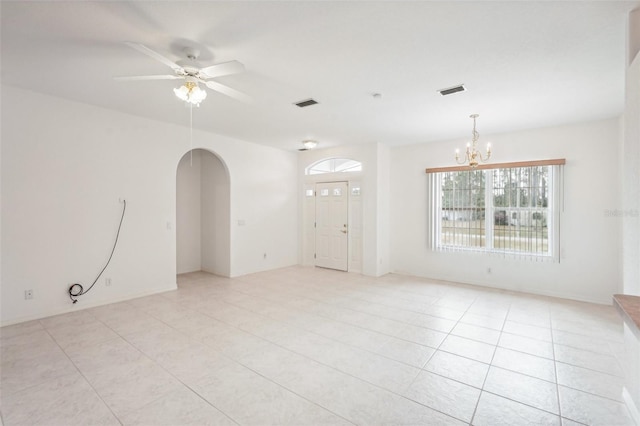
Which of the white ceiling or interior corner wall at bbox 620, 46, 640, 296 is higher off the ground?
the white ceiling

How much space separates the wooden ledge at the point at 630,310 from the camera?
4.55ft

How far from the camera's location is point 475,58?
105 inches

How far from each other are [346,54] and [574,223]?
181 inches

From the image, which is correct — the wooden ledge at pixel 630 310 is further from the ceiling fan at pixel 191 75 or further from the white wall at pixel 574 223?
the white wall at pixel 574 223

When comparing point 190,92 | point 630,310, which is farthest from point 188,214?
point 630,310

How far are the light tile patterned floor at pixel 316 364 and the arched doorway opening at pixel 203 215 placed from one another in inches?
72.6

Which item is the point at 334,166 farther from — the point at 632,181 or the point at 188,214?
the point at 632,181

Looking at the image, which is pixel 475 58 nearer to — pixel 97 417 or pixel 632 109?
pixel 632 109

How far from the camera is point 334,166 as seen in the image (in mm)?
6969

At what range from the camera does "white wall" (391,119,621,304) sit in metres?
4.39

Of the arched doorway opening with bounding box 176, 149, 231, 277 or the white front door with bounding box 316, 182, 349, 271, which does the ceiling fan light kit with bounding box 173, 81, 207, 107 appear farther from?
the white front door with bounding box 316, 182, 349, 271

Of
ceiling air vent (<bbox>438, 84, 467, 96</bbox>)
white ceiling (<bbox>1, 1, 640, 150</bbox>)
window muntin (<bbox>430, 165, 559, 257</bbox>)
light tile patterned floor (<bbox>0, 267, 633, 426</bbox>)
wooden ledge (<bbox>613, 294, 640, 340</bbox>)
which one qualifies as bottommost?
light tile patterned floor (<bbox>0, 267, 633, 426</bbox>)

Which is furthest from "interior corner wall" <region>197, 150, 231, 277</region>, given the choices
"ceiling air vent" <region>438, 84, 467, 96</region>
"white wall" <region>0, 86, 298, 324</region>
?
"ceiling air vent" <region>438, 84, 467, 96</region>

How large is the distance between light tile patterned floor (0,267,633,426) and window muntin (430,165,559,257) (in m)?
1.16
